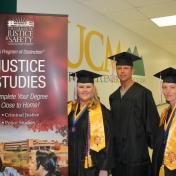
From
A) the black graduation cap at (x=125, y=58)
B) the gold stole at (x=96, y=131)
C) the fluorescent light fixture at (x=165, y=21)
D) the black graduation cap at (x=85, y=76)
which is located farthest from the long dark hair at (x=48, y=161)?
the fluorescent light fixture at (x=165, y=21)

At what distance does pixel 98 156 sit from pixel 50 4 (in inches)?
83.6

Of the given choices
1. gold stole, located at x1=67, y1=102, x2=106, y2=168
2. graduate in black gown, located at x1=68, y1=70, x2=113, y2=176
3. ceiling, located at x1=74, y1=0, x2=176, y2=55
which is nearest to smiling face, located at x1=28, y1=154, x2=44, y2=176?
graduate in black gown, located at x1=68, y1=70, x2=113, y2=176

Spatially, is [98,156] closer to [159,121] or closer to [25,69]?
[159,121]

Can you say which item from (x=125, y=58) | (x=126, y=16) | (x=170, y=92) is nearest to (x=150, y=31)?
(x=126, y=16)

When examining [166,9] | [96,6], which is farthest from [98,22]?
[166,9]

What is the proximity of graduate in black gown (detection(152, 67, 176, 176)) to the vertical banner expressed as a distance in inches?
33.3

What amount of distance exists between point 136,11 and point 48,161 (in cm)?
302

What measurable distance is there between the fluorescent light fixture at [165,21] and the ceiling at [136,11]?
0.10 metres

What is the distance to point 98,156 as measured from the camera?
2.10 meters

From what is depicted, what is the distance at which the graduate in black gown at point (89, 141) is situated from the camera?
205 centimetres

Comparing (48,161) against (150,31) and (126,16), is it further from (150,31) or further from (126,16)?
(150,31)

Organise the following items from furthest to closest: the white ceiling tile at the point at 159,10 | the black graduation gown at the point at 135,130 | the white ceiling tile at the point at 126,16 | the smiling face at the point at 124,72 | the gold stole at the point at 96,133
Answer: the white ceiling tile at the point at 126,16, the white ceiling tile at the point at 159,10, the smiling face at the point at 124,72, the black graduation gown at the point at 135,130, the gold stole at the point at 96,133

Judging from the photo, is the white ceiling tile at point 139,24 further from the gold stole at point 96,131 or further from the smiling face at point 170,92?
the gold stole at point 96,131

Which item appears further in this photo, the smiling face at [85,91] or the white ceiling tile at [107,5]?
the white ceiling tile at [107,5]
